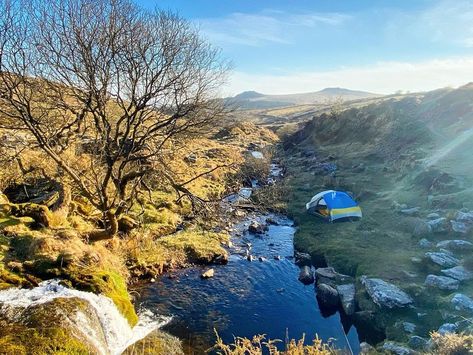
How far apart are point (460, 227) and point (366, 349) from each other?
909 cm

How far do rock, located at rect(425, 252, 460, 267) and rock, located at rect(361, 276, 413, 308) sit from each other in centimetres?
246

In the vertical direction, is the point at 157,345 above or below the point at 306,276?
above

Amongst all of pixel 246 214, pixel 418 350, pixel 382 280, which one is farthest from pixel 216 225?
pixel 418 350

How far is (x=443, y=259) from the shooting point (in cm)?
1465

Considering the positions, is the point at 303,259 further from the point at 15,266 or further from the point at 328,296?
the point at 15,266

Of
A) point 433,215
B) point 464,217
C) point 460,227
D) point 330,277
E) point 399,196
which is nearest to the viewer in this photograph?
point 330,277

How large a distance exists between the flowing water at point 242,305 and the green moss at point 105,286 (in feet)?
4.51

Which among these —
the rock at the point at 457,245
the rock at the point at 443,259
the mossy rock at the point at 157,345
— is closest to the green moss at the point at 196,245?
the mossy rock at the point at 157,345

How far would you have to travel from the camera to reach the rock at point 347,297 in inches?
517

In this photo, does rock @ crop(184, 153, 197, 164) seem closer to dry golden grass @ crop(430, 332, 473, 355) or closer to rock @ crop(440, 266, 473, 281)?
rock @ crop(440, 266, 473, 281)

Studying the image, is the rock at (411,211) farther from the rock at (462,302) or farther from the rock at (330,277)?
the rock at (462,302)

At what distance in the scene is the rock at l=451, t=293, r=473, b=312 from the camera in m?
11.4

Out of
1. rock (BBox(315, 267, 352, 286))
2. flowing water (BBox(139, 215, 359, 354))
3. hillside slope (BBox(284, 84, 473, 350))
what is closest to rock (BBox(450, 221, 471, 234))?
hillside slope (BBox(284, 84, 473, 350))

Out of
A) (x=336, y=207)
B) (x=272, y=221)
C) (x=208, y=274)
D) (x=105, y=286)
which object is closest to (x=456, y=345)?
(x=105, y=286)
